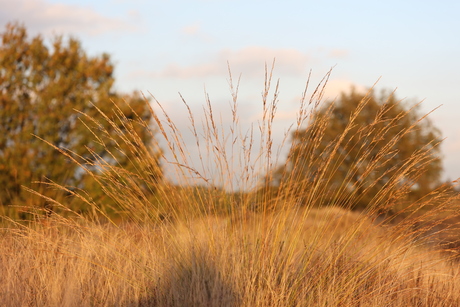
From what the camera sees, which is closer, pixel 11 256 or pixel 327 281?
pixel 327 281

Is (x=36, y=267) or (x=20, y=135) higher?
(x=20, y=135)

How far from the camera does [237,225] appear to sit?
335 cm

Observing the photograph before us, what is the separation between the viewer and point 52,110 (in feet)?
33.9

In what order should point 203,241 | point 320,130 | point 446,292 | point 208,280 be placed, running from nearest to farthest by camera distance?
point 208,280
point 320,130
point 203,241
point 446,292

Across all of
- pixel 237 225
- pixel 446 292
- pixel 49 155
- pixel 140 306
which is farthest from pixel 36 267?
pixel 49 155

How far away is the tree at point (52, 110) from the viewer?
9.73 meters

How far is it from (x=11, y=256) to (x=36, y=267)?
22.8 inches

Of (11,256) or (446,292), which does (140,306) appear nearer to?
(11,256)

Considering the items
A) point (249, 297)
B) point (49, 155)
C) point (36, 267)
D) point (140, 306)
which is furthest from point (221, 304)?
point (49, 155)

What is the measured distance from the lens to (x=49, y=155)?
32.4ft

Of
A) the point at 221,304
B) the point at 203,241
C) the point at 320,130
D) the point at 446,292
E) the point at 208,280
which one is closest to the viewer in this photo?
the point at 221,304

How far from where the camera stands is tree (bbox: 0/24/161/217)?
383 inches

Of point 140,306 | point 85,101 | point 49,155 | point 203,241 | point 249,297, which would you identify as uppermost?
point 85,101

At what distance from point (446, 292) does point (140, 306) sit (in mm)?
2333
